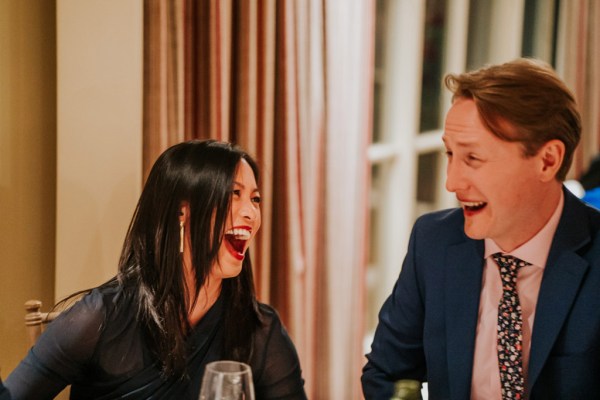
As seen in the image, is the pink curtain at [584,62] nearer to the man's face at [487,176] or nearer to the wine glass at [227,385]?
the man's face at [487,176]

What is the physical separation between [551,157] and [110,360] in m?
0.95

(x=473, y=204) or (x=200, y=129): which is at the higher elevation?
(x=200, y=129)

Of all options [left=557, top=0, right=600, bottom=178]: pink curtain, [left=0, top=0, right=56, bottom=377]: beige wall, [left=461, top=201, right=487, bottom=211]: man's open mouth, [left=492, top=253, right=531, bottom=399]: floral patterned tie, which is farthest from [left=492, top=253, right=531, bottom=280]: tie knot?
[left=557, top=0, right=600, bottom=178]: pink curtain

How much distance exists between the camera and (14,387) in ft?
5.26

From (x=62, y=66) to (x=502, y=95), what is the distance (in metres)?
1.14

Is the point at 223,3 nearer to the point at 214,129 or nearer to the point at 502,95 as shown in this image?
the point at 214,129

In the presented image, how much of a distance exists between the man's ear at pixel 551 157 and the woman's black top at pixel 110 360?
67 cm

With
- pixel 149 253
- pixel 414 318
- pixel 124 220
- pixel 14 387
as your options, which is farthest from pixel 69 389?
pixel 414 318

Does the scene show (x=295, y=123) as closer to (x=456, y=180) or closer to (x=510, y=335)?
(x=456, y=180)

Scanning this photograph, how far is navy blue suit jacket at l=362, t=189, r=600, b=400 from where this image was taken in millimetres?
1666

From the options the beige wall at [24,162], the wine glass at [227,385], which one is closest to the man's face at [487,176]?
the wine glass at [227,385]

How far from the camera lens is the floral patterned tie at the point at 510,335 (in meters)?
1.70

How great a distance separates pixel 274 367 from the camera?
1.74m

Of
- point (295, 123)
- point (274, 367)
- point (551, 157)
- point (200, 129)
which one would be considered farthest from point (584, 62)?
point (274, 367)
